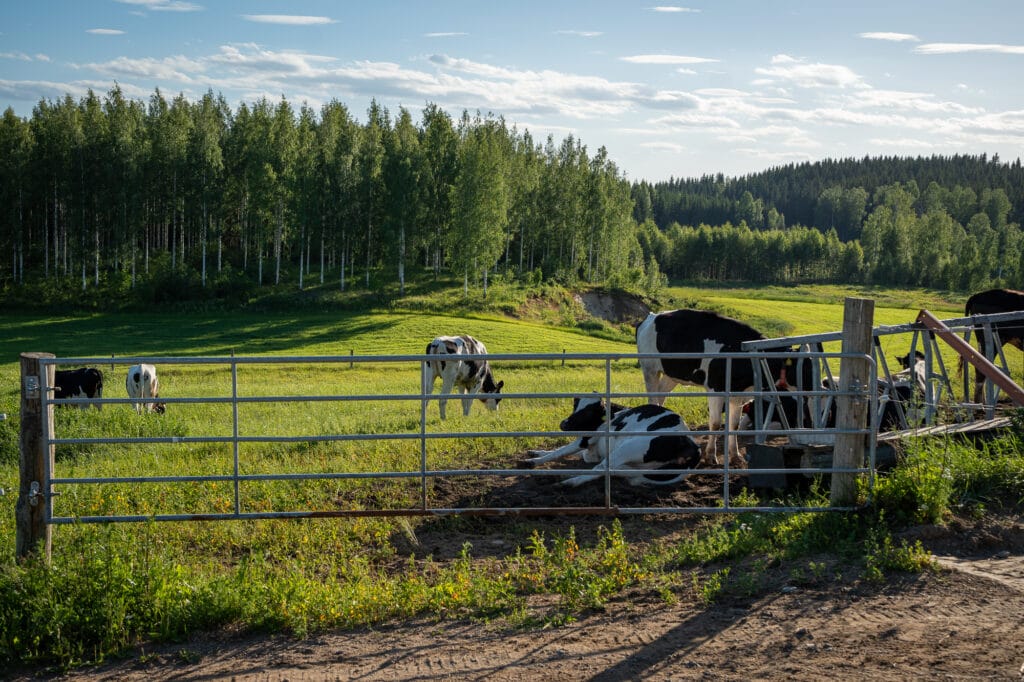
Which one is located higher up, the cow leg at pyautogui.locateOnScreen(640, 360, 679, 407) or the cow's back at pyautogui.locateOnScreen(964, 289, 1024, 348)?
the cow's back at pyautogui.locateOnScreen(964, 289, 1024, 348)

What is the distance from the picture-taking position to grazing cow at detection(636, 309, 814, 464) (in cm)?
1182

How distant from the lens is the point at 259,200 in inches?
2539

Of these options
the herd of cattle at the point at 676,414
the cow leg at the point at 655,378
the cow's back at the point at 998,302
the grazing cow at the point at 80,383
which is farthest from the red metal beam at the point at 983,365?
the grazing cow at the point at 80,383

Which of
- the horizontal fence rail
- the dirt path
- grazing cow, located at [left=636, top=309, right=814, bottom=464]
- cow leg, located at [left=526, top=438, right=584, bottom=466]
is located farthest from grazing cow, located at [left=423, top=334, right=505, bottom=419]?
the dirt path

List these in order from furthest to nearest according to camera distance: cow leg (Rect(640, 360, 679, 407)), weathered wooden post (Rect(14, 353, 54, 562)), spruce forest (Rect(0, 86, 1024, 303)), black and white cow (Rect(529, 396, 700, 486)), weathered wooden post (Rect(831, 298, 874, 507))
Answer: spruce forest (Rect(0, 86, 1024, 303)) → cow leg (Rect(640, 360, 679, 407)) → black and white cow (Rect(529, 396, 700, 486)) → weathered wooden post (Rect(831, 298, 874, 507)) → weathered wooden post (Rect(14, 353, 54, 562))

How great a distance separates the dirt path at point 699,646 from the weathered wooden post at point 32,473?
6.66 feet

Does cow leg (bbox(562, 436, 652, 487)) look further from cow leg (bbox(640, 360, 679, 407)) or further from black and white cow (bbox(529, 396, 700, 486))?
cow leg (bbox(640, 360, 679, 407))

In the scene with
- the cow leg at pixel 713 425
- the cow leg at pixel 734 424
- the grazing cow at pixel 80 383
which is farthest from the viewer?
the grazing cow at pixel 80 383

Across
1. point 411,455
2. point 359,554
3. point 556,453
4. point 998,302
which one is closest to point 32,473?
point 359,554

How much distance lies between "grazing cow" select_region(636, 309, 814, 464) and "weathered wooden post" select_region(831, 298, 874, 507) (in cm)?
354

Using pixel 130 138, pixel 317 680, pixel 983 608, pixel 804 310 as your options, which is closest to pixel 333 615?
pixel 317 680

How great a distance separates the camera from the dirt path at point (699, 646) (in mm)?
5164

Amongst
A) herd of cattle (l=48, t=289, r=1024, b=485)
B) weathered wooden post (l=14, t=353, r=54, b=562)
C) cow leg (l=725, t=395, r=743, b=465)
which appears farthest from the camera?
cow leg (l=725, t=395, r=743, b=465)

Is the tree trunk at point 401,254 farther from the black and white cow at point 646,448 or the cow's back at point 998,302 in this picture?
the black and white cow at point 646,448
